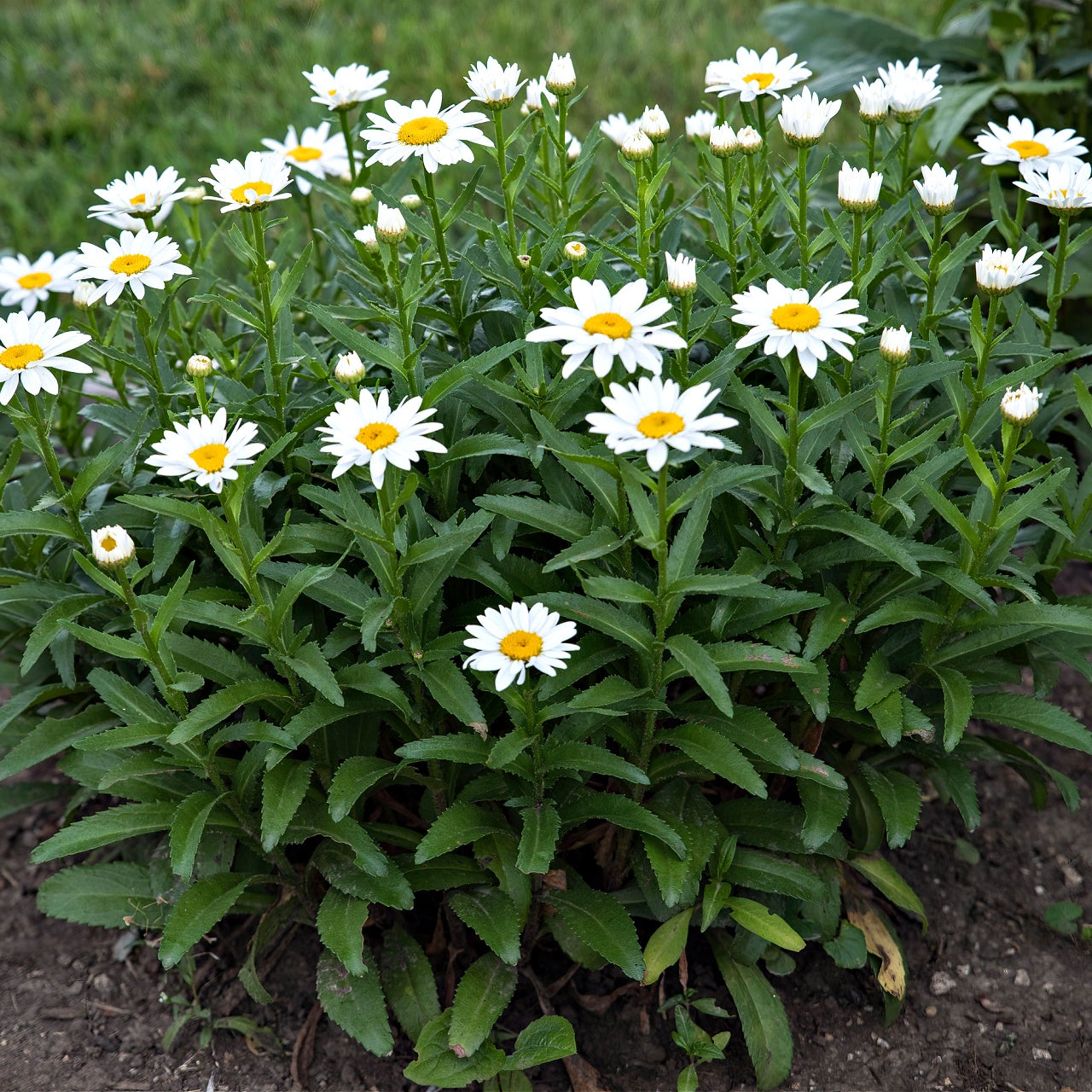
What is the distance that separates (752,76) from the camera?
250cm

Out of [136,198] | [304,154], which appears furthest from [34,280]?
[304,154]

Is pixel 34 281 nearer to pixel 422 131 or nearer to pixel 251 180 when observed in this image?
pixel 251 180

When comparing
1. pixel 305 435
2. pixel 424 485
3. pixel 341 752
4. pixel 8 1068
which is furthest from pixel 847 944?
pixel 8 1068

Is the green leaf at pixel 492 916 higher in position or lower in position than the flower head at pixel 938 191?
lower

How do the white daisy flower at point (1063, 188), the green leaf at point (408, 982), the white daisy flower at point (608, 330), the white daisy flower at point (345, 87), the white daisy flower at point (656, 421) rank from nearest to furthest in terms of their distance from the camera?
the white daisy flower at point (656, 421), the white daisy flower at point (608, 330), the white daisy flower at point (1063, 188), the green leaf at point (408, 982), the white daisy flower at point (345, 87)

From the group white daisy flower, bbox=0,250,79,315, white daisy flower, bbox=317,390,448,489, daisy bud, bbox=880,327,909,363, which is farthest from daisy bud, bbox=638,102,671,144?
white daisy flower, bbox=0,250,79,315

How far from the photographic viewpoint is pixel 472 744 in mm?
2148

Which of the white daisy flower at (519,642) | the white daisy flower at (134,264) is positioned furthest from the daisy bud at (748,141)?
the white daisy flower at (134,264)

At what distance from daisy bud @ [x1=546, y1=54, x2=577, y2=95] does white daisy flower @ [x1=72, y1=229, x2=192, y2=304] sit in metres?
0.76

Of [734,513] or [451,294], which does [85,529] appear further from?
[734,513]

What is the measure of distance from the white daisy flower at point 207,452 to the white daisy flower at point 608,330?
19.3 inches

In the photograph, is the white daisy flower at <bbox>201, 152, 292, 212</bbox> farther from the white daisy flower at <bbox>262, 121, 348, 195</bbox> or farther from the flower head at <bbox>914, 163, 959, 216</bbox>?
the flower head at <bbox>914, 163, 959, 216</bbox>

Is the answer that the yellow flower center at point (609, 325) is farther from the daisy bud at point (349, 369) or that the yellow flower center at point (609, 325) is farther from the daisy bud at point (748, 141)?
the daisy bud at point (748, 141)

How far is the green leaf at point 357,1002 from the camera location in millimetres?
2258
